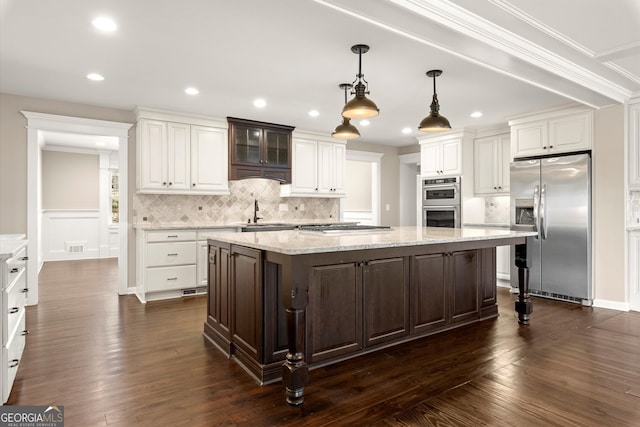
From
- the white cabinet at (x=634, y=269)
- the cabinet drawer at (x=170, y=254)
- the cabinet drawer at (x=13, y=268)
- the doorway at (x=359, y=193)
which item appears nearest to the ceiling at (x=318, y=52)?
the white cabinet at (x=634, y=269)

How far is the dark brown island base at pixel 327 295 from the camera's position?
7.06 feet

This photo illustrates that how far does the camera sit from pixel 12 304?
2.27 meters

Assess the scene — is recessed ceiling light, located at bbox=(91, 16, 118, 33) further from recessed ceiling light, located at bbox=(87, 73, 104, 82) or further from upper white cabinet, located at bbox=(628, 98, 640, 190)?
upper white cabinet, located at bbox=(628, 98, 640, 190)

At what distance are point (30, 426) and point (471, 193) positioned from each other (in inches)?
231

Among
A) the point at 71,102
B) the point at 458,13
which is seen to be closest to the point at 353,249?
the point at 458,13

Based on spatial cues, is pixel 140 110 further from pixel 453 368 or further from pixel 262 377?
pixel 453 368

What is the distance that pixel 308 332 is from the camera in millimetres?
2553

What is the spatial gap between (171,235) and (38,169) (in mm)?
1706

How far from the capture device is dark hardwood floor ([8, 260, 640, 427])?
2.00m

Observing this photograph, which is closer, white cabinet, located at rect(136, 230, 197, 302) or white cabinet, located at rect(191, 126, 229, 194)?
white cabinet, located at rect(136, 230, 197, 302)

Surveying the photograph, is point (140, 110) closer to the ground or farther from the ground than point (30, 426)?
farther from the ground

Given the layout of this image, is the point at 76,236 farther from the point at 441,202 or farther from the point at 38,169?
the point at 441,202

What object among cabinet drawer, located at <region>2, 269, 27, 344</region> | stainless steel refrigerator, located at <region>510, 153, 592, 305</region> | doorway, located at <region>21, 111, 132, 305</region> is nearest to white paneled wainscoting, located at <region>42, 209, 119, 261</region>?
doorway, located at <region>21, 111, 132, 305</region>

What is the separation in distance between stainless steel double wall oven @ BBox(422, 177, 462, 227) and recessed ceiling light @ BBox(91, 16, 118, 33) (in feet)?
16.5
